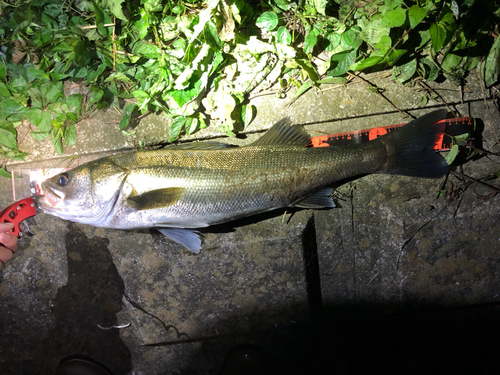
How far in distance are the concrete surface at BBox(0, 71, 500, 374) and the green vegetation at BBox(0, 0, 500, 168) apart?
205mm

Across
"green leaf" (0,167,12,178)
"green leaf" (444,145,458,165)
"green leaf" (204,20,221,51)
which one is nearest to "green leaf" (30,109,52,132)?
"green leaf" (0,167,12,178)

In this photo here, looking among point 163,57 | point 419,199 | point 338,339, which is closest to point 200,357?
point 338,339

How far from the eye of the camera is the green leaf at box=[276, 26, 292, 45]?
238cm

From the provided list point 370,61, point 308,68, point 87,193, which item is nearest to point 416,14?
point 370,61

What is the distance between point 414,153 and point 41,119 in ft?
11.8

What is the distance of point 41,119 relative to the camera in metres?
2.78

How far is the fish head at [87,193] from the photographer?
234 centimetres

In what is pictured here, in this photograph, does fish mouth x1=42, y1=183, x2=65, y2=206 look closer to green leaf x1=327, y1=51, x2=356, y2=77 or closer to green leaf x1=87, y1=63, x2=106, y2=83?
green leaf x1=87, y1=63, x2=106, y2=83

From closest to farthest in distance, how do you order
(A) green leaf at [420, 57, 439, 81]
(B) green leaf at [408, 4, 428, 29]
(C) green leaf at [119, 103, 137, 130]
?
(B) green leaf at [408, 4, 428, 29], (A) green leaf at [420, 57, 439, 81], (C) green leaf at [119, 103, 137, 130]

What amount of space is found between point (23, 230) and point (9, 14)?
214 centimetres

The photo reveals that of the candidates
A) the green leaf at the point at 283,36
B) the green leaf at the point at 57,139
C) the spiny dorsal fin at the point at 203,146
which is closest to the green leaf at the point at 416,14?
the green leaf at the point at 283,36

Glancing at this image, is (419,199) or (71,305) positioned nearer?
(419,199)

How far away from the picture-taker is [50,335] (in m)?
3.05

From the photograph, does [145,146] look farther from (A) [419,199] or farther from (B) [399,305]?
(B) [399,305]
